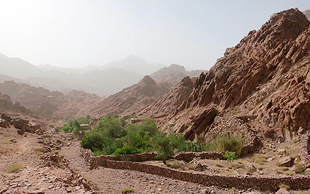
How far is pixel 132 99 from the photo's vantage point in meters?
85.9

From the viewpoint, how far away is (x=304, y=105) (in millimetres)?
18312

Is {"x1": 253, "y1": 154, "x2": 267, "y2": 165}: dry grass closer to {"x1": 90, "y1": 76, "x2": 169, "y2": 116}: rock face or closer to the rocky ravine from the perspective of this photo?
the rocky ravine

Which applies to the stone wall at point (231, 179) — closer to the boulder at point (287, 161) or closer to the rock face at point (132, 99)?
the boulder at point (287, 161)

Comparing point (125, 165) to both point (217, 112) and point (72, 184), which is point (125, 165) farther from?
point (217, 112)

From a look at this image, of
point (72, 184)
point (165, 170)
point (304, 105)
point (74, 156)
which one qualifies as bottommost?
point (74, 156)

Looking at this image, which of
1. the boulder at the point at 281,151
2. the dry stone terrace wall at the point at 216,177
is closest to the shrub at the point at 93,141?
the dry stone terrace wall at the point at 216,177

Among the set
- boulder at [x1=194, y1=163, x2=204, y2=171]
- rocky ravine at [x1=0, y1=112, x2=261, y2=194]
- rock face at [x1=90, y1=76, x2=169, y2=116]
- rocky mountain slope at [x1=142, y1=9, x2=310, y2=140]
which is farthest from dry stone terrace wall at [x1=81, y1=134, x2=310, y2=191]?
rock face at [x1=90, y1=76, x2=169, y2=116]

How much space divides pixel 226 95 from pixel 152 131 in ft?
45.6

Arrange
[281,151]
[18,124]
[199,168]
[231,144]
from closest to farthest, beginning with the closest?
[199,168] → [281,151] → [231,144] → [18,124]

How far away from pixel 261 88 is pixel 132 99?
63.6 meters

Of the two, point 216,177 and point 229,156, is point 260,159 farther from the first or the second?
point 216,177

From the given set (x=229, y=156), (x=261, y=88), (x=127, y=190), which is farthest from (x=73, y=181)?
(x=261, y=88)

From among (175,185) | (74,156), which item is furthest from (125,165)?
(74,156)

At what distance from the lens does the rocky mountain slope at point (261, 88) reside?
20.0 m
